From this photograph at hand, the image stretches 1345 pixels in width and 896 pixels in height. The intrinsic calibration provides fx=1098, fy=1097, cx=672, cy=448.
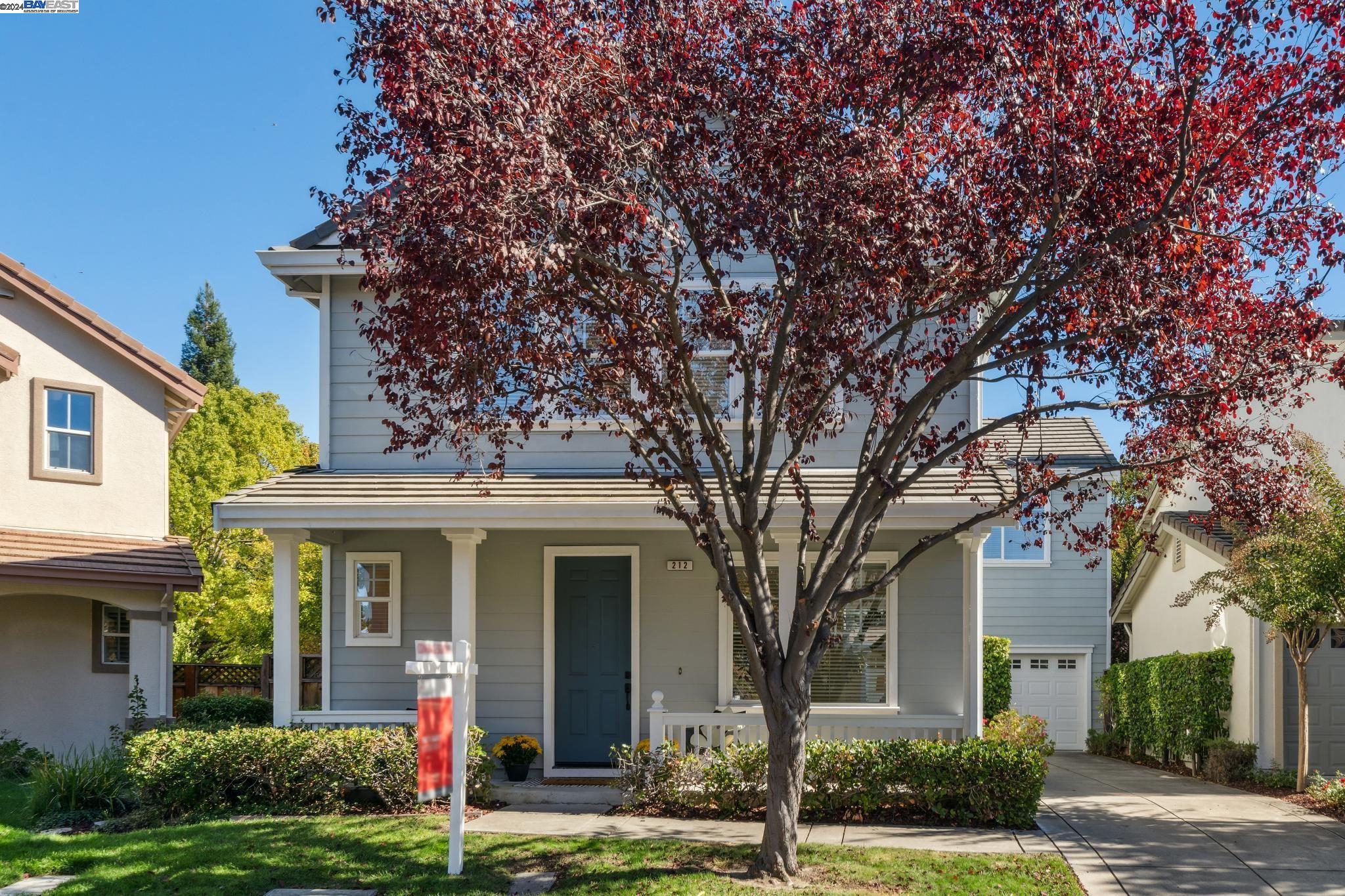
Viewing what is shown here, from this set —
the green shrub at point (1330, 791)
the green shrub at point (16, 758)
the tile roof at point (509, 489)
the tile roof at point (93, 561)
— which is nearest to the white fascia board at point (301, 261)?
the tile roof at point (509, 489)

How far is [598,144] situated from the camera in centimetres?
706

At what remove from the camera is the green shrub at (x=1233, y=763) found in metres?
13.6

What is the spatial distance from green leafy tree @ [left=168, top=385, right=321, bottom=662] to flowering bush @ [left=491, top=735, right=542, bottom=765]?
13.1 m

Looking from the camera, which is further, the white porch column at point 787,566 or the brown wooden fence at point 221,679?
the brown wooden fence at point 221,679

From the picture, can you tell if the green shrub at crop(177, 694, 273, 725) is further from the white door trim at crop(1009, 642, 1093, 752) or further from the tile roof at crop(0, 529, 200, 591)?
the white door trim at crop(1009, 642, 1093, 752)

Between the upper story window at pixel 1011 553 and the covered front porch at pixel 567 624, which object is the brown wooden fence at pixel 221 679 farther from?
the upper story window at pixel 1011 553

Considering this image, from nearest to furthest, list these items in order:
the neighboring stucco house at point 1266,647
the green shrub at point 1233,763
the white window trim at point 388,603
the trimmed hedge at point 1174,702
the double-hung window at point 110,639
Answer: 1. the white window trim at point 388,603
2. the neighboring stucco house at point 1266,647
3. the green shrub at point 1233,763
4. the trimmed hedge at point 1174,702
5. the double-hung window at point 110,639

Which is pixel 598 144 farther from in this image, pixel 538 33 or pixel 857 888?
pixel 857 888

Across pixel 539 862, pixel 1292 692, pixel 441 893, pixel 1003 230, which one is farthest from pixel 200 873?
pixel 1292 692

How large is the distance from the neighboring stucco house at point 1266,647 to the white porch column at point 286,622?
861 cm

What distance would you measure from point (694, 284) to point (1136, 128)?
5.78 meters

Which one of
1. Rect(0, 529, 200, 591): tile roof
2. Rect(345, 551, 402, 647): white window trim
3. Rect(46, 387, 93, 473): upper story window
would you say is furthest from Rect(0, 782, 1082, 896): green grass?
Rect(46, 387, 93, 473): upper story window

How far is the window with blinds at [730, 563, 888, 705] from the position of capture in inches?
464

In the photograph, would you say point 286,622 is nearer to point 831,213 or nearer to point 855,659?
point 855,659
